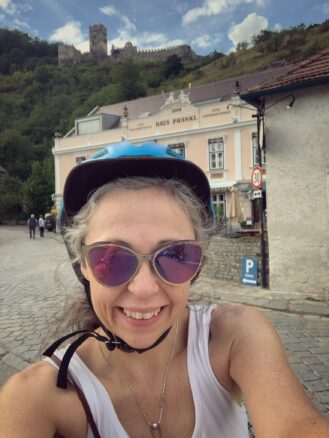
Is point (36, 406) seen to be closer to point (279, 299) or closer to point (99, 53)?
point (279, 299)

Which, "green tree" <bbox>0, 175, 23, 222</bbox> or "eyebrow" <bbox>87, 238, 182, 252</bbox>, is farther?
"green tree" <bbox>0, 175, 23, 222</bbox>

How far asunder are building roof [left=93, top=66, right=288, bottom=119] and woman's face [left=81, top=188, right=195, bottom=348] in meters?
27.3

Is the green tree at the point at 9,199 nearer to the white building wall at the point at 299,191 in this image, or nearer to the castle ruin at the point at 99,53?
the white building wall at the point at 299,191

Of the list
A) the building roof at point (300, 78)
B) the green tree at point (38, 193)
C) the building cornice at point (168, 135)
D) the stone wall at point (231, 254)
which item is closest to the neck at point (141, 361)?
the building roof at point (300, 78)

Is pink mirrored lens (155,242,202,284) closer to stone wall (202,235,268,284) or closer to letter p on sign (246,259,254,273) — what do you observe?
letter p on sign (246,259,254,273)

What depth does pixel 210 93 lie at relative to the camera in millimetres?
30531

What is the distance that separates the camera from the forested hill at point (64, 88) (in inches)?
1576

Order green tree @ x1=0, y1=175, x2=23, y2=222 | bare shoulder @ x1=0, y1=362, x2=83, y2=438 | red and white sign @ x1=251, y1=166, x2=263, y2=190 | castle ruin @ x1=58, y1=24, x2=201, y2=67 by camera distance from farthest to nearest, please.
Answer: castle ruin @ x1=58, y1=24, x2=201, y2=67 → green tree @ x1=0, y1=175, x2=23, y2=222 → red and white sign @ x1=251, y1=166, x2=263, y2=190 → bare shoulder @ x1=0, y1=362, x2=83, y2=438

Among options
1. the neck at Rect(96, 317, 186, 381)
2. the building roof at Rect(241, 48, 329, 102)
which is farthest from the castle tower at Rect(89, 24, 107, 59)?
the neck at Rect(96, 317, 186, 381)

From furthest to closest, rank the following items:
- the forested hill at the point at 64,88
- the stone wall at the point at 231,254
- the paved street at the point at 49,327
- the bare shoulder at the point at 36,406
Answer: the forested hill at the point at 64,88 < the stone wall at the point at 231,254 < the paved street at the point at 49,327 < the bare shoulder at the point at 36,406

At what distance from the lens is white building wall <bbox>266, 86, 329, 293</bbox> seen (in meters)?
7.94

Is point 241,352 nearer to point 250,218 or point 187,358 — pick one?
point 187,358

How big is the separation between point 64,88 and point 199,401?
87.7 meters

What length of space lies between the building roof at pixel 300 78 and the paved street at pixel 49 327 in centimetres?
483
